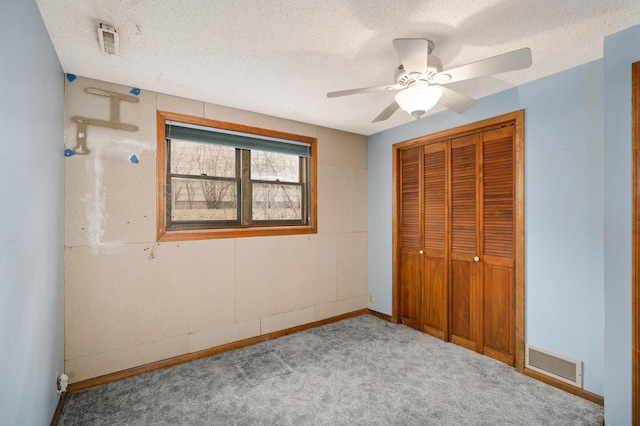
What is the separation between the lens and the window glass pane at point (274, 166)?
366cm

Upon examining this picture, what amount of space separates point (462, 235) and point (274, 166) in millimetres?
2358

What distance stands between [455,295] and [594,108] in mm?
2150

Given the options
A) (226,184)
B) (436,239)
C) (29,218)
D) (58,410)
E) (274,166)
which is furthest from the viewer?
(274,166)

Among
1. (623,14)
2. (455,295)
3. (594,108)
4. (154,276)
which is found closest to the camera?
(623,14)

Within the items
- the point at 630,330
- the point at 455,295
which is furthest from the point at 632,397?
the point at 455,295

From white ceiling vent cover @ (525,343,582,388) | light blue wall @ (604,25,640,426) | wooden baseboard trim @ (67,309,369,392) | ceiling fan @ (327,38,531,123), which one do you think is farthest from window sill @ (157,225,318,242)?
light blue wall @ (604,25,640,426)

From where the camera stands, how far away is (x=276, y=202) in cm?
385

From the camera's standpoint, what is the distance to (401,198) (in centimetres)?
411

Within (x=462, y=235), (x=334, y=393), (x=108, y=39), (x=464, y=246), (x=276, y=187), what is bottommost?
(x=334, y=393)

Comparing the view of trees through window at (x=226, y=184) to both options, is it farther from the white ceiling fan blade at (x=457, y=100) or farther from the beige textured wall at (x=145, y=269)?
the white ceiling fan blade at (x=457, y=100)

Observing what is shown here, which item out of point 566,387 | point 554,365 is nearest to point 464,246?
point 554,365

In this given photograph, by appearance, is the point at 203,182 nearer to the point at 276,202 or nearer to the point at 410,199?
the point at 276,202

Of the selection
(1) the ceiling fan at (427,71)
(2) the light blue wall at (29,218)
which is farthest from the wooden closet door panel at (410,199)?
(2) the light blue wall at (29,218)

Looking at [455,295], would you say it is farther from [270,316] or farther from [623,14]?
[623,14]
